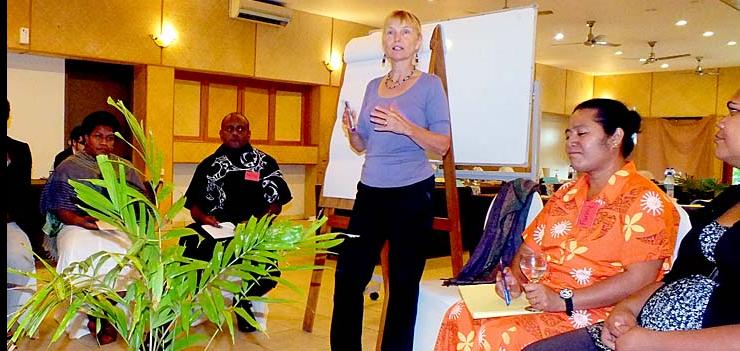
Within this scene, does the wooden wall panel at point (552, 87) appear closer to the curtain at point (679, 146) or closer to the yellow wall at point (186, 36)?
the curtain at point (679, 146)

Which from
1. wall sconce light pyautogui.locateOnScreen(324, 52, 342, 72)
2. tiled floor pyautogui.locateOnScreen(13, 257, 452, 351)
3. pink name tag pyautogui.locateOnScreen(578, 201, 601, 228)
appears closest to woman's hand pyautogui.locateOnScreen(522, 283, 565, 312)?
pink name tag pyautogui.locateOnScreen(578, 201, 601, 228)

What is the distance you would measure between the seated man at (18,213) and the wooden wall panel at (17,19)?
305 centimetres

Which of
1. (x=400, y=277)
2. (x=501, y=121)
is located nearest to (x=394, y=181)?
(x=400, y=277)

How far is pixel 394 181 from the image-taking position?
2.28m

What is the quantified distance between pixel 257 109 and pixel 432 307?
6403 millimetres

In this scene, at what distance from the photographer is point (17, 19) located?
5.90 meters

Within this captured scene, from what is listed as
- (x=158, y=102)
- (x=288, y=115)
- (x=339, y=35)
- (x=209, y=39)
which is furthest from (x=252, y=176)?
(x=339, y=35)

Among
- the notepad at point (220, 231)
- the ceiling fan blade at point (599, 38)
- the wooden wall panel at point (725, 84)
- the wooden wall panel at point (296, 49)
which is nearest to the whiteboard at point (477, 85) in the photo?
the notepad at point (220, 231)

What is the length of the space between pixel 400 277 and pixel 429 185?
353 millimetres

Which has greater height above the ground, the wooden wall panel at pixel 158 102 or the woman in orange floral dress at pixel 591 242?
the wooden wall panel at pixel 158 102

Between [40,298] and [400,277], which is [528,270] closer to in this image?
[400,277]

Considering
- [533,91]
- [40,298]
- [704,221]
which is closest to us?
[40,298]

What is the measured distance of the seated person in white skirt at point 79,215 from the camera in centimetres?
308

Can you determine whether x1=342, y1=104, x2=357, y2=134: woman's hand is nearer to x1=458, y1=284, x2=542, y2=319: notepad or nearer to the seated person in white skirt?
x1=458, y1=284, x2=542, y2=319: notepad
